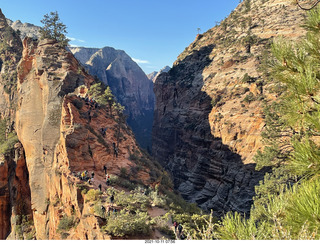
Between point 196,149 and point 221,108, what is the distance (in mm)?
12841

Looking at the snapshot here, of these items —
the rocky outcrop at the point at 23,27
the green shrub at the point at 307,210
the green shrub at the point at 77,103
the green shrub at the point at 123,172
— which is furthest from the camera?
the rocky outcrop at the point at 23,27

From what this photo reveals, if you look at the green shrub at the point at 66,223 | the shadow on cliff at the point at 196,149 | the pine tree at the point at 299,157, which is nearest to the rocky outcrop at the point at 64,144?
the green shrub at the point at 66,223

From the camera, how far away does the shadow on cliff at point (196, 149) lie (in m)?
35.0

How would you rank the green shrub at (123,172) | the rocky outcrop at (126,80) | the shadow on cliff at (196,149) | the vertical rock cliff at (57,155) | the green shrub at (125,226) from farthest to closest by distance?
the rocky outcrop at (126,80) → the shadow on cliff at (196,149) → the green shrub at (123,172) → the vertical rock cliff at (57,155) → the green shrub at (125,226)

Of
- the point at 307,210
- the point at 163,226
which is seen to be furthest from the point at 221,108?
the point at 307,210

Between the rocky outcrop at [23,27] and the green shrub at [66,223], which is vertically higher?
the rocky outcrop at [23,27]

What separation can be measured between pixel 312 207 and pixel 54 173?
20814 millimetres

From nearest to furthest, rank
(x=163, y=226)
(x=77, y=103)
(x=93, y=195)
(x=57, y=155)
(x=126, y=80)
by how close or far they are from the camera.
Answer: (x=163, y=226)
(x=93, y=195)
(x=57, y=155)
(x=77, y=103)
(x=126, y=80)

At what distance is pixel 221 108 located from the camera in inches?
1756

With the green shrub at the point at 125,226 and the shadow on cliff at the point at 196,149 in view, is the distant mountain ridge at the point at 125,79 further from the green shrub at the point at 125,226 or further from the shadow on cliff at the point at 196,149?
the green shrub at the point at 125,226

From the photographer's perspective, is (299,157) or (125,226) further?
(125,226)

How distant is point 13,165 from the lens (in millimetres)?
27219

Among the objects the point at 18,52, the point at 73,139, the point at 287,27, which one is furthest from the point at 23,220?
the point at 287,27

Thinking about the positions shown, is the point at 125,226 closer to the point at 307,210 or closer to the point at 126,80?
the point at 307,210
